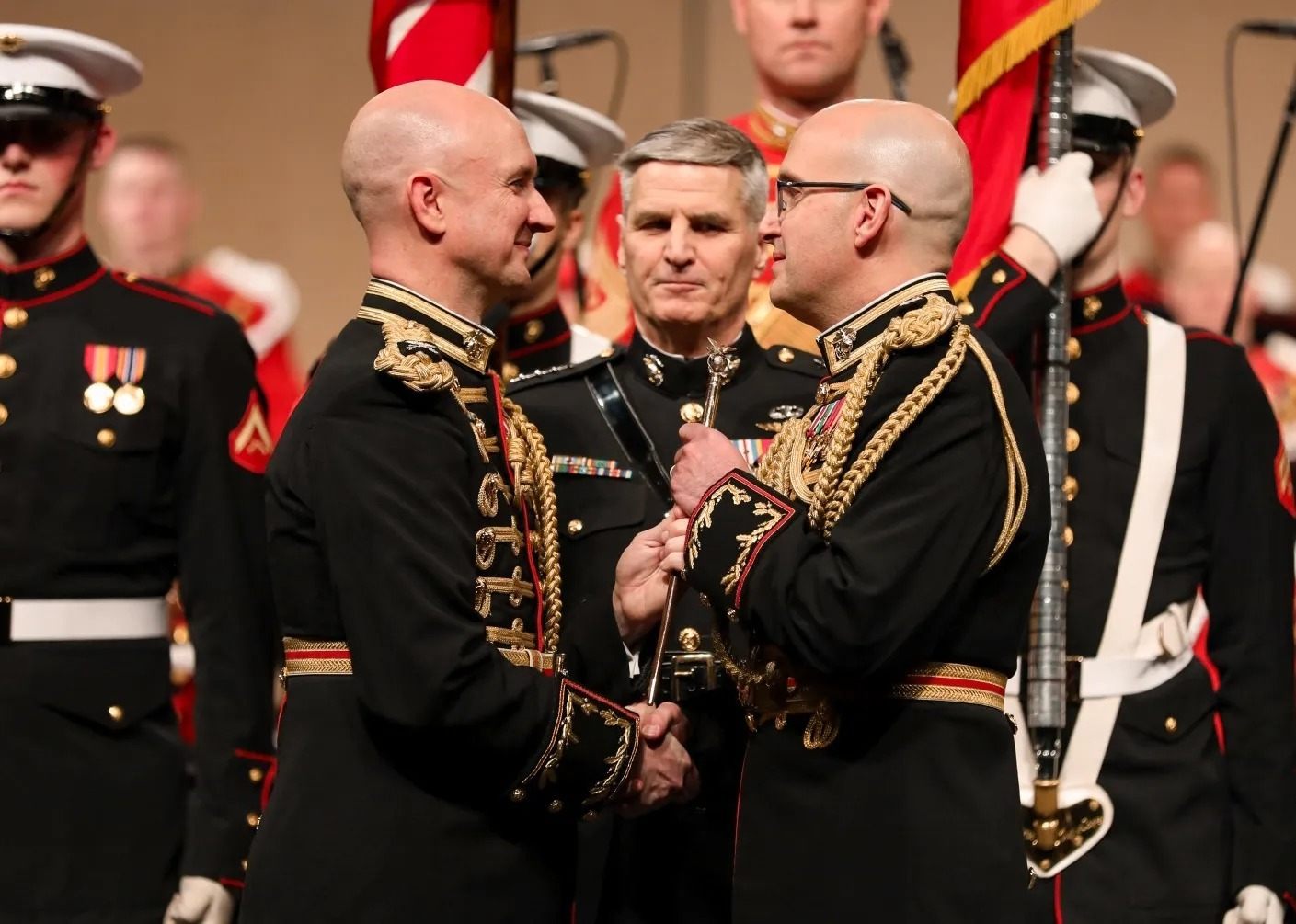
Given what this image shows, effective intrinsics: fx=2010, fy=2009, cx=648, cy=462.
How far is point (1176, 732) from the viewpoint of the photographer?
309cm

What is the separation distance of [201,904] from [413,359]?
1050 millimetres

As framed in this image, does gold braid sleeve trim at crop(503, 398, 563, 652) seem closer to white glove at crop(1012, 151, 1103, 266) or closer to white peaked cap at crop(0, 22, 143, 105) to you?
white glove at crop(1012, 151, 1103, 266)

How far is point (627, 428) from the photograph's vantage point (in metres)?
2.93

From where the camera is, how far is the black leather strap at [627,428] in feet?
9.47

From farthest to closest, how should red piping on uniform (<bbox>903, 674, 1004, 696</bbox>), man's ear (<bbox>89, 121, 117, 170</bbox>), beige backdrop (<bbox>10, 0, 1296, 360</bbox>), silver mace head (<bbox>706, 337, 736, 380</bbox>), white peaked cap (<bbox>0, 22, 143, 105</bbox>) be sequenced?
beige backdrop (<bbox>10, 0, 1296, 360</bbox>), man's ear (<bbox>89, 121, 117, 170</bbox>), white peaked cap (<bbox>0, 22, 143, 105</bbox>), silver mace head (<bbox>706, 337, 736, 380</bbox>), red piping on uniform (<bbox>903, 674, 1004, 696</bbox>)

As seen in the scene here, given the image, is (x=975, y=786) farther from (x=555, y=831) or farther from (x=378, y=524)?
(x=378, y=524)

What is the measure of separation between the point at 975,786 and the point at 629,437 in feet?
2.73

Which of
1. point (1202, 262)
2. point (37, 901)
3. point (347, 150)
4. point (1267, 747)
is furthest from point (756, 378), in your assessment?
point (1202, 262)

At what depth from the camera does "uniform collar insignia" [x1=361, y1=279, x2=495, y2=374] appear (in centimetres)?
247

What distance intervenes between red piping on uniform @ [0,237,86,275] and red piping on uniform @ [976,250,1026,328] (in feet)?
4.60

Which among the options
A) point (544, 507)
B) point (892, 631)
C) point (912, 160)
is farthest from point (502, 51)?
point (892, 631)

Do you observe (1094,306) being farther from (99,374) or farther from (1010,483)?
(99,374)

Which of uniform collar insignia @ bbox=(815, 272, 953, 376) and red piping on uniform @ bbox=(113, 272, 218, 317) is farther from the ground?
uniform collar insignia @ bbox=(815, 272, 953, 376)

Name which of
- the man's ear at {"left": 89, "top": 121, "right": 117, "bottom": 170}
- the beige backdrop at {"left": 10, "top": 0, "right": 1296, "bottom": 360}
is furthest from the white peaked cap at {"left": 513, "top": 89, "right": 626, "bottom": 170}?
the beige backdrop at {"left": 10, "top": 0, "right": 1296, "bottom": 360}
